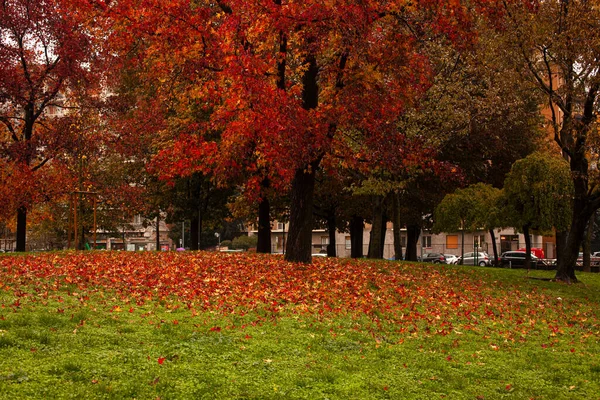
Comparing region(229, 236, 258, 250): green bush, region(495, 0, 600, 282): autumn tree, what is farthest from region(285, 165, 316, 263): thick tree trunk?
region(229, 236, 258, 250): green bush

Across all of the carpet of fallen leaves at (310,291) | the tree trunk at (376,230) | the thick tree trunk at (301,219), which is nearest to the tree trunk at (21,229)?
the carpet of fallen leaves at (310,291)

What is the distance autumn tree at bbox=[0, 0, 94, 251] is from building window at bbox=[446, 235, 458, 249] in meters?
46.7

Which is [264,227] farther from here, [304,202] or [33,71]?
[33,71]

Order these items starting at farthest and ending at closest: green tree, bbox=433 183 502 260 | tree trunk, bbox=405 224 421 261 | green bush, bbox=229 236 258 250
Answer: green bush, bbox=229 236 258 250
tree trunk, bbox=405 224 421 261
green tree, bbox=433 183 502 260

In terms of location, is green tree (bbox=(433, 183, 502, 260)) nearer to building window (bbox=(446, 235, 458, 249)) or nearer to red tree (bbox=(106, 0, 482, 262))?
red tree (bbox=(106, 0, 482, 262))

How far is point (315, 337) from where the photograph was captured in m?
8.74

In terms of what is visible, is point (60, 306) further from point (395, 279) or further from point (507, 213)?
point (507, 213)

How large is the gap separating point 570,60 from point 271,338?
48.6ft

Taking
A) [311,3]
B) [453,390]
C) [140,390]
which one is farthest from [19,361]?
[311,3]

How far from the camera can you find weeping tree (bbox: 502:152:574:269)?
91.3 ft

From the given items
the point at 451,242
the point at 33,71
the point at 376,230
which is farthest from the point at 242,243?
the point at 33,71

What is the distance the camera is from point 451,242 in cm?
6669

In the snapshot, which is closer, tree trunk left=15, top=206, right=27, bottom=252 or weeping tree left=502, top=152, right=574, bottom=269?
tree trunk left=15, top=206, right=27, bottom=252

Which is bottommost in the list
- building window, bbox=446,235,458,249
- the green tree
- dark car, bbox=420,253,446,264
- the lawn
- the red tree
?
dark car, bbox=420,253,446,264
